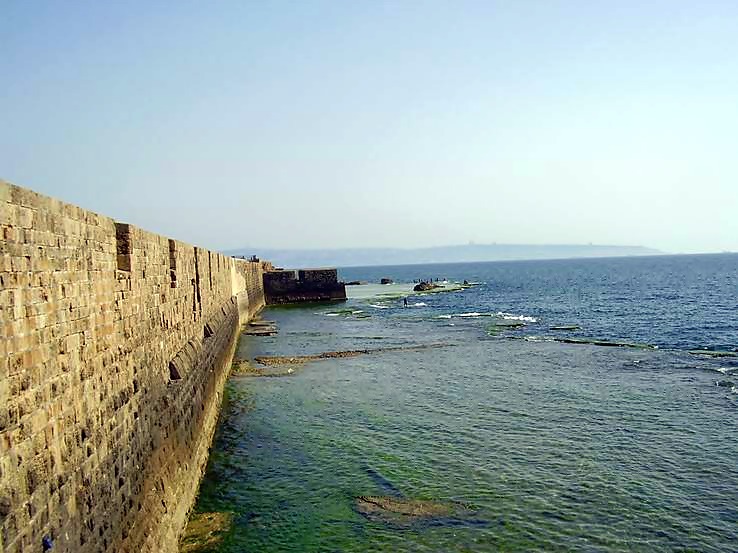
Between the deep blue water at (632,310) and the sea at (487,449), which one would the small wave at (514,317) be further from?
A: the sea at (487,449)

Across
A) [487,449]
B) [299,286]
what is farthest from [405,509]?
[299,286]

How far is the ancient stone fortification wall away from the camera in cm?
593

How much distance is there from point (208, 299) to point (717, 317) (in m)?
45.9

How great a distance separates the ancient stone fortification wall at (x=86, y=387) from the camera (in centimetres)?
593

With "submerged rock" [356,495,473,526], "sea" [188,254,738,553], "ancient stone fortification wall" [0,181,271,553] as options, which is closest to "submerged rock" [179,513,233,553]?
"sea" [188,254,738,553]

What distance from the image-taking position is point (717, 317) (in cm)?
5212

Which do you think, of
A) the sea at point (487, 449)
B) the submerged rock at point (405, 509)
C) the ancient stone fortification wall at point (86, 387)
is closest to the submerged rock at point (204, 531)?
the sea at point (487, 449)

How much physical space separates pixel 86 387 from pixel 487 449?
1289 cm

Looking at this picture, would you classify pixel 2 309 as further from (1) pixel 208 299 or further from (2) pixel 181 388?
(1) pixel 208 299

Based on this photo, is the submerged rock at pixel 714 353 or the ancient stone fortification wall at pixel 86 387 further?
the submerged rock at pixel 714 353

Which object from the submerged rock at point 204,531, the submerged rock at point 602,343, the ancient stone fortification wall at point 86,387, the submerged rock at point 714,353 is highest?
the ancient stone fortification wall at point 86,387

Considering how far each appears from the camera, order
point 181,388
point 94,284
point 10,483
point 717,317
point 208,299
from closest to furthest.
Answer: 1. point 10,483
2. point 94,284
3. point 181,388
4. point 208,299
5. point 717,317

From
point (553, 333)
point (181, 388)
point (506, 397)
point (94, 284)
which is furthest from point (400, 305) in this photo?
point (94, 284)

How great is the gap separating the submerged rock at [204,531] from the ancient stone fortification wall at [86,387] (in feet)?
1.14
